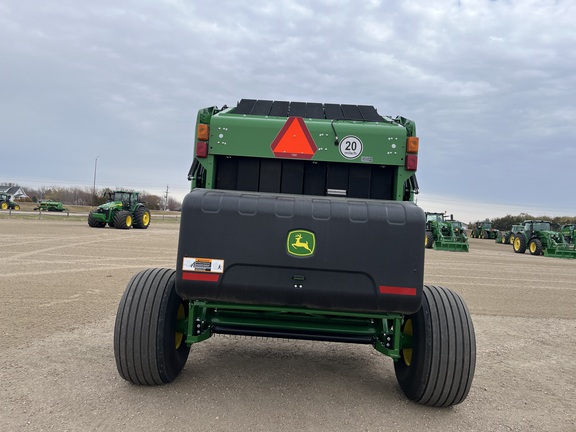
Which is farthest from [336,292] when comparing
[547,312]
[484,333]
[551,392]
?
[547,312]

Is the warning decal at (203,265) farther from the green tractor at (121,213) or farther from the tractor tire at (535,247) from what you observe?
the tractor tire at (535,247)

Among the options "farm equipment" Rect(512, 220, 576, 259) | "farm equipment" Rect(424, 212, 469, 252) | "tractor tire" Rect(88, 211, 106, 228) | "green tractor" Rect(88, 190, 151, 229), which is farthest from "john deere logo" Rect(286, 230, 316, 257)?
"farm equipment" Rect(512, 220, 576, 259)

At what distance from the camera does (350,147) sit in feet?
11.5

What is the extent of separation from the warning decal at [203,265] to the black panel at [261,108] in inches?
65.5

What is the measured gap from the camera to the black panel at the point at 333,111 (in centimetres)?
389

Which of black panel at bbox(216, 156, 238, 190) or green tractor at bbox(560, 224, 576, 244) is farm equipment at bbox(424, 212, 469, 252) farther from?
black panel at bbox(216, 156, 238, 190)

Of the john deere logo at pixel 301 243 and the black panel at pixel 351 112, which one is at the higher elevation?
the black panel at pixel 351 112

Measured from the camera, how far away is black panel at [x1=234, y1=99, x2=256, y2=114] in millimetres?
3941

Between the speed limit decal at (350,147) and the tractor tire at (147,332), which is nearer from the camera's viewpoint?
the tractor tire at (147,332)

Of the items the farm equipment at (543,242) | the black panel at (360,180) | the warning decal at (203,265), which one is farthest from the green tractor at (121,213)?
the warning decal at (203,265)

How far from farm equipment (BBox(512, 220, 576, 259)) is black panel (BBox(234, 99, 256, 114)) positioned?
2566 centimetres

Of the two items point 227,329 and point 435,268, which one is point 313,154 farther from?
point 435,268

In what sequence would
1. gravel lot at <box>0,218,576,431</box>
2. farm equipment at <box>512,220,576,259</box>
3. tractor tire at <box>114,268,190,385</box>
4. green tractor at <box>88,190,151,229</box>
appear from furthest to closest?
green tractor at <box>88,190,151,229</box> → farm equipment at <box>512,220,576,259</box> → tractor tire at <box>114,268,190,385</box> → gravel lot at <box>0,218,576,431</box>

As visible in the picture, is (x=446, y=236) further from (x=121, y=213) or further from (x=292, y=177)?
(x=292, y=177)
